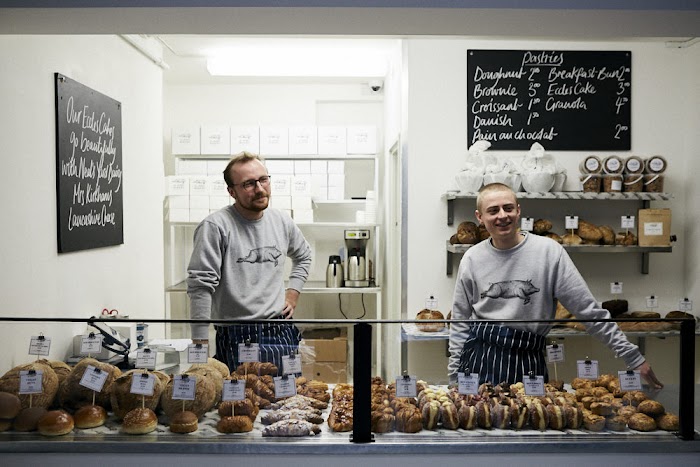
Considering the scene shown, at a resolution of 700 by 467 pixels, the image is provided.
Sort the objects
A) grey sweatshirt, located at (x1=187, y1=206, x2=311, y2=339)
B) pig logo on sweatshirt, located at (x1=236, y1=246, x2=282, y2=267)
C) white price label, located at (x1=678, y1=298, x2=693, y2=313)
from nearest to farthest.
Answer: grey sweatshirt, located at (x1=187, y1=206, x2=311, y2=339)
pig logo on sweatshirt, located at (x1=236, y1=246, x2=282, y2=267)
white price label, located at (x1=678, y1=298, x2=693, y2=313)

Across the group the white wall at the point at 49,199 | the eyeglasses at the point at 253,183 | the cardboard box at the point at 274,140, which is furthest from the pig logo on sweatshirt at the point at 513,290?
the cardboard box at the point at 274,140

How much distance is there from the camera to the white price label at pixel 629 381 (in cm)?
204

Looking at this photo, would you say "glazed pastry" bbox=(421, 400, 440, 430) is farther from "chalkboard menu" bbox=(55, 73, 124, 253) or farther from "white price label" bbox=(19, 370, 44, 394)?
"chalkboard menu" bbox=(55, 73, 124, 253)

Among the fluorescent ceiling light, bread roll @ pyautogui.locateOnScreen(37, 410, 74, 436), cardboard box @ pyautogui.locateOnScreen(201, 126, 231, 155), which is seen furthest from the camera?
cardboard box @ pyautogui.locateOnScreen(201, 126, 231, 155)

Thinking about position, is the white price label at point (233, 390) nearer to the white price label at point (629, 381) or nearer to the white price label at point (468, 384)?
the white price label at point (468, 384)

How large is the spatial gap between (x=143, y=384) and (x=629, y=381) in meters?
1.43

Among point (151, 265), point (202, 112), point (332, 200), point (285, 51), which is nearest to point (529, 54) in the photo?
point (285, 51)

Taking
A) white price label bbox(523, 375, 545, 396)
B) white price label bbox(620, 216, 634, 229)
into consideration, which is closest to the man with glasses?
white price label bbox(523, 375, 545, 396)

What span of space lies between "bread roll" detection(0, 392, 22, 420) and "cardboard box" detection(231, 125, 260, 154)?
4.37 metres

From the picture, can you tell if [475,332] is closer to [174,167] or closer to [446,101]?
[446,101]

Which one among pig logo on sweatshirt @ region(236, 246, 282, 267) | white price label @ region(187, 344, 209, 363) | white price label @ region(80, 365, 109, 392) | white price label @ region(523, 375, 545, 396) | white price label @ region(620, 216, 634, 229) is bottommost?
white price label @ region(523, 375, 545, 396)

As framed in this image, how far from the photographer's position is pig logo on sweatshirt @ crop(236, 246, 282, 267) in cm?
281

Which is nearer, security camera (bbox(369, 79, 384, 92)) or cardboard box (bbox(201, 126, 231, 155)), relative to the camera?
cardboard box (bbox(201, 126, 231, 155))

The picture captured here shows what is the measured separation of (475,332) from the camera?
232 cm
